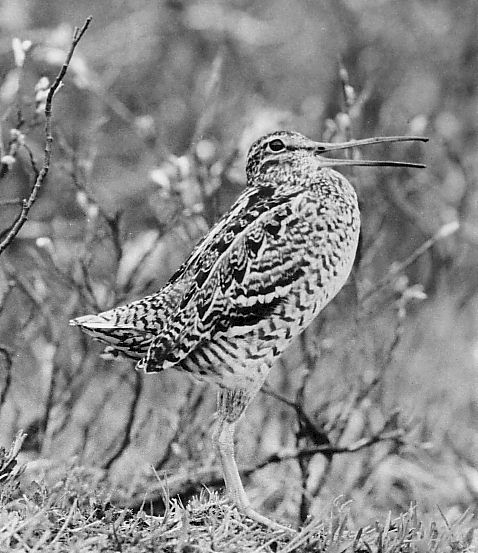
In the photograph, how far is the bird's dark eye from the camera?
359cm

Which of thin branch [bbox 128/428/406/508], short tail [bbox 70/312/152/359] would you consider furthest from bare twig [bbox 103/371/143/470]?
short tail [bbox 70/312/152/359]

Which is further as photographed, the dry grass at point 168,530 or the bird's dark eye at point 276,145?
the bird's dark eye at point 276,145

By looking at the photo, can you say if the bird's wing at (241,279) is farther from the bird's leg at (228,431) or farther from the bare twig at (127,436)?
the bare twig at (127,436)

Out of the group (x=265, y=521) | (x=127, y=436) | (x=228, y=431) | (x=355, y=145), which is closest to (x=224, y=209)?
(x=127, y=436)

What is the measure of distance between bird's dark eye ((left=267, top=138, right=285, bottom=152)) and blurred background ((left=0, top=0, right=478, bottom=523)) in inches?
35.4

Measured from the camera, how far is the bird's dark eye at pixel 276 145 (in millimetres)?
3586

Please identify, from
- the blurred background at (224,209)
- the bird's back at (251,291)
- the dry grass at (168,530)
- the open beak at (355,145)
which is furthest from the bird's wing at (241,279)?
the blurred background at (224,209)

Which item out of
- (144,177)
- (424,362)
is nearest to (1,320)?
(144,177)

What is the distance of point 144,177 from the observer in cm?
863

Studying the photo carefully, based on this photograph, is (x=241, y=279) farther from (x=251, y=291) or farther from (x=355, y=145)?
(x=355, y=145)

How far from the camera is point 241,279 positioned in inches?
130

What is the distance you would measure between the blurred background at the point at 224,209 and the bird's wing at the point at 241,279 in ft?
2.76

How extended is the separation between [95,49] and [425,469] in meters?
5.08

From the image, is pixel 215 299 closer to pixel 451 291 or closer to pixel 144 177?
pixel 451 291
